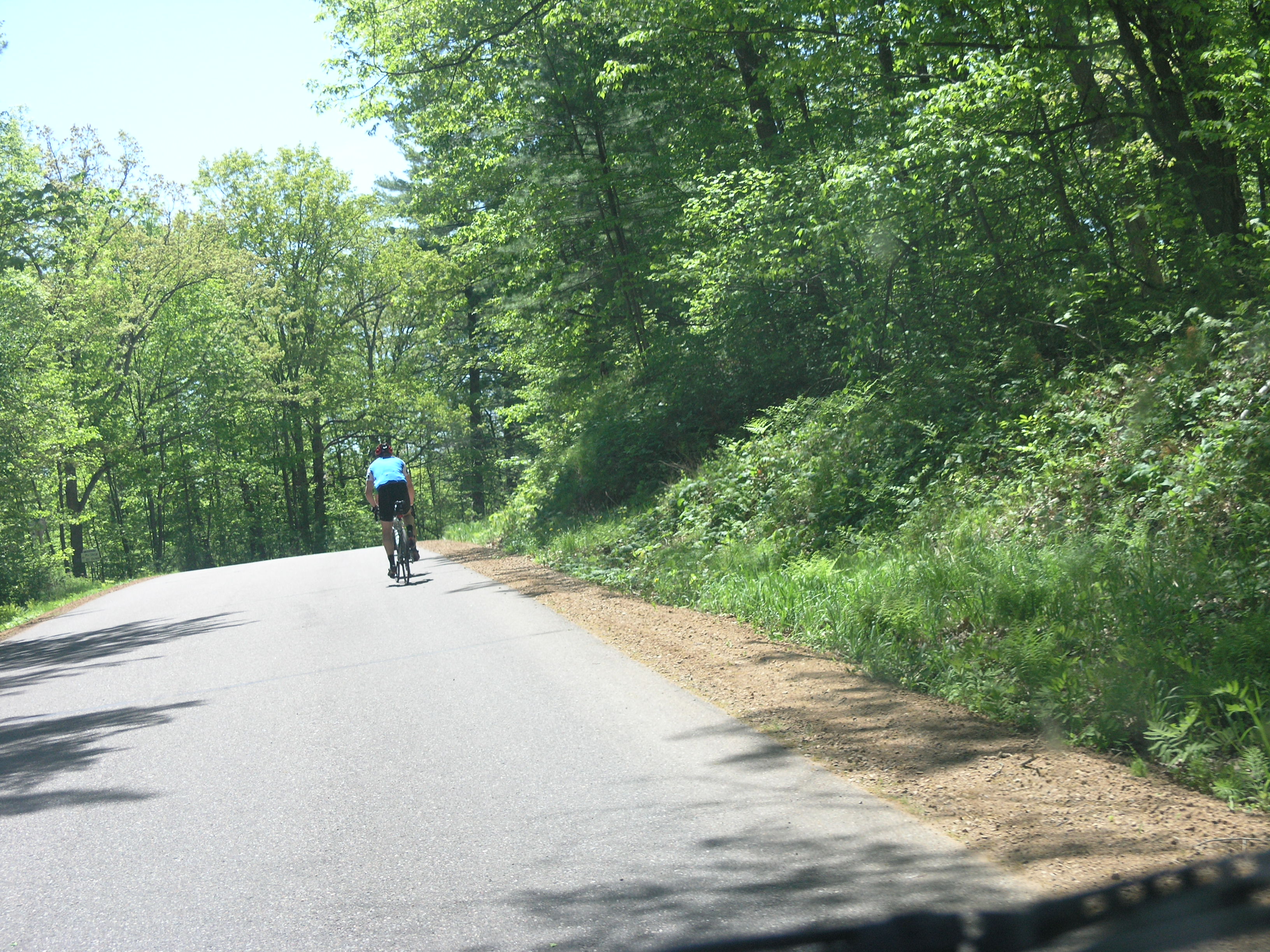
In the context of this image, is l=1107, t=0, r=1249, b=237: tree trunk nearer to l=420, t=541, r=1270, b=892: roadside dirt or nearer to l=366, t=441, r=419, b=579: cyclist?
l=420, t=541, r=1270, b=892: roadside dirt

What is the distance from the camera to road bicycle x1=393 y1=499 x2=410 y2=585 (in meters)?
16.1

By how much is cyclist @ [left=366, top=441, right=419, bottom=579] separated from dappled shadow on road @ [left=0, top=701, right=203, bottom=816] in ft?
25.7

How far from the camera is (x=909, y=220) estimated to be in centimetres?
1323

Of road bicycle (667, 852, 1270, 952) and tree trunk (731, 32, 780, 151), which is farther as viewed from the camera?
tree trunk (731, 32, 780, 151)

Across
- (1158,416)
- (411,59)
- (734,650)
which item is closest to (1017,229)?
(1158,416)

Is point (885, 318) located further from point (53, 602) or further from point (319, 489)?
point (319, 489)

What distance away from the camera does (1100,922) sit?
56.7 inches

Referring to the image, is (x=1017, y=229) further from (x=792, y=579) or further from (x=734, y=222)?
(x=792, y=579)

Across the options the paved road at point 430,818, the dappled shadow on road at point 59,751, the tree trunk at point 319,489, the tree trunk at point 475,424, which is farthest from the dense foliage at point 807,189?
the tree trunk at point 319,489

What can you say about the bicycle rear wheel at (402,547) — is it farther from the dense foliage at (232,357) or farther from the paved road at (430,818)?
the dense foliage at (232,357)

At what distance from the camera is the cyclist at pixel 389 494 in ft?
53.8

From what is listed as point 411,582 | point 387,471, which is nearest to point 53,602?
point 387,471

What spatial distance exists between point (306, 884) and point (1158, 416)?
25.8 ft

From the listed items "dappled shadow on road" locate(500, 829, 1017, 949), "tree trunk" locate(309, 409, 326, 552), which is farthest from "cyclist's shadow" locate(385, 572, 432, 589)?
"tree trunk" locate(309, 409, 326, 552)
